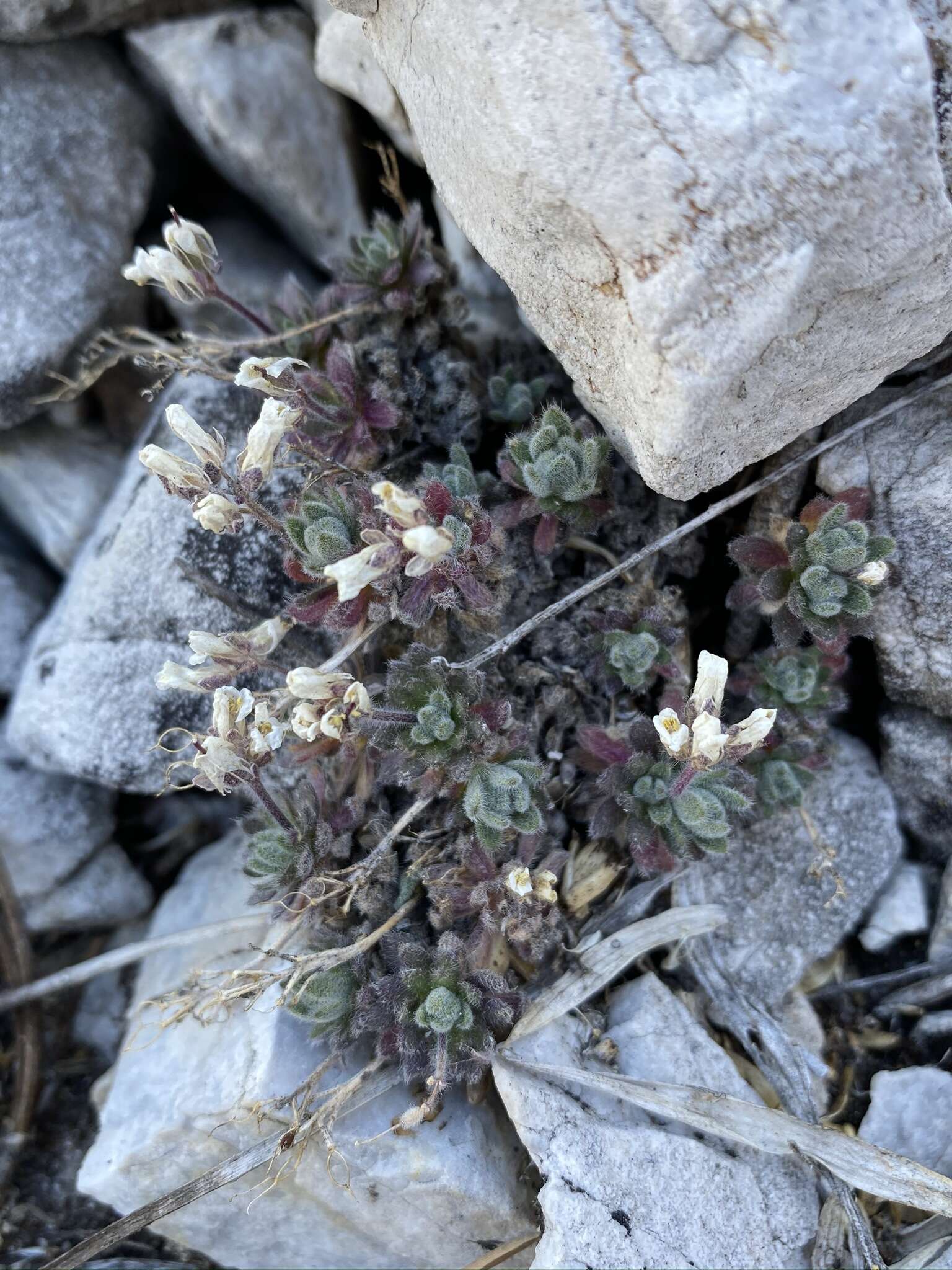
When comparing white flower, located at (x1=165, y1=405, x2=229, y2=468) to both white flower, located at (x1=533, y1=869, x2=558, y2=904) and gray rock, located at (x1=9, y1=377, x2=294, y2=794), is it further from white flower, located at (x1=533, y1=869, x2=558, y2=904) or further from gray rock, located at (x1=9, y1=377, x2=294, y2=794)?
white flower, located at (x1=533, y1=869, x2=558, y2=904)

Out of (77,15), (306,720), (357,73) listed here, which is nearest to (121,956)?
(306,720)

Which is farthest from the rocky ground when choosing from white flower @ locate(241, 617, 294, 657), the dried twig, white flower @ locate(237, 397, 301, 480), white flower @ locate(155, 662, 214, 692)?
white flower @ locate(237, 397, 301, 480)

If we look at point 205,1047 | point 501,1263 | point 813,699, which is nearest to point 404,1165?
point 501,1263

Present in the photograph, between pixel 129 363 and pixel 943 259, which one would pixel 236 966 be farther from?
pixel 943 259

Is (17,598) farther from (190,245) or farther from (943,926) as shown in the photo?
(943,926)

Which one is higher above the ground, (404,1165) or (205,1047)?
(205,1047)

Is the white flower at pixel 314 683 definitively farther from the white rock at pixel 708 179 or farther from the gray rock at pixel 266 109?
the gray rock at pixel 266 109
